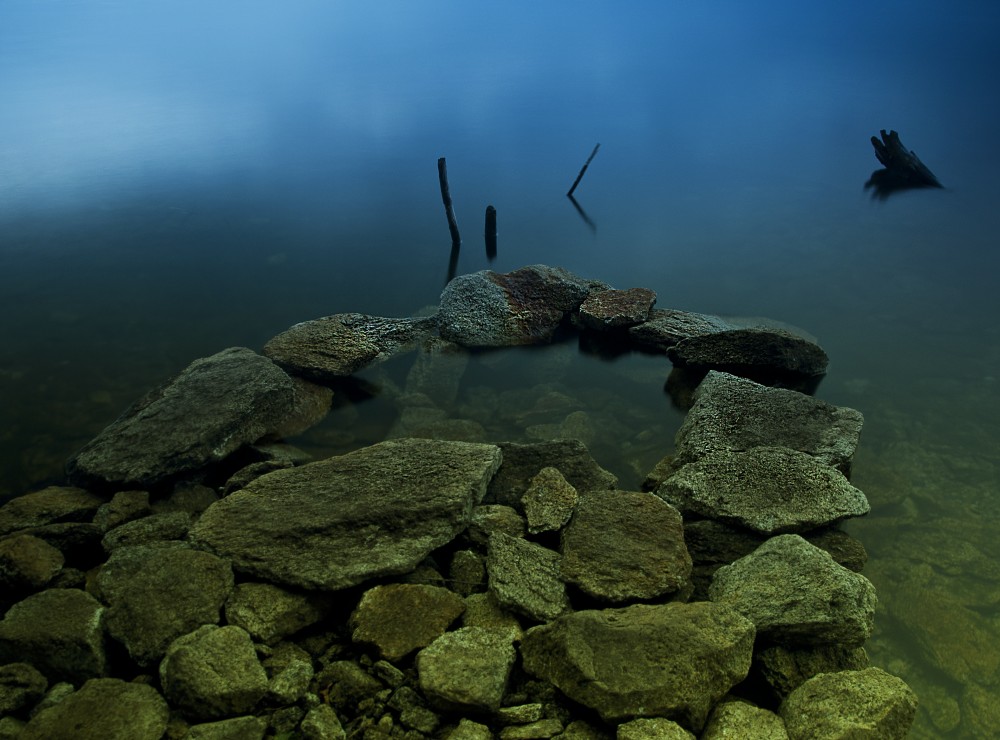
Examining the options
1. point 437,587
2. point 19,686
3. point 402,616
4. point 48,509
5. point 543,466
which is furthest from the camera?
point 543,466

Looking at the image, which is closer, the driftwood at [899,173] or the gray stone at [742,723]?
the gray stone at [742,723]

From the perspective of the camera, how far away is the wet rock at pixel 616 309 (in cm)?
907

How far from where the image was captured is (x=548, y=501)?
499 cm

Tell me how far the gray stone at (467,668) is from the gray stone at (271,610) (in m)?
0.86

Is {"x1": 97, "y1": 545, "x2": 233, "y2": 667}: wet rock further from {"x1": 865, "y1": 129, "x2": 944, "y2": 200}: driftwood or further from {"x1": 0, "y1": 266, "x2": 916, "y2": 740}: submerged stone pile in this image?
{"x1": 865, "y1": 129, "x2": 944, "y2": 200}: driftwood

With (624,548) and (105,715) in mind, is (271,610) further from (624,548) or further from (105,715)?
(624,548)

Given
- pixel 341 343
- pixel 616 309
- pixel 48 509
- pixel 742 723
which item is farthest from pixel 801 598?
pixel 341 343

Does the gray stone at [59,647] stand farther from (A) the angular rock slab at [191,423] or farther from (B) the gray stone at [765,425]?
(B) the gray stone at [765,425]

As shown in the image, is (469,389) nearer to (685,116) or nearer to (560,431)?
(560,431)

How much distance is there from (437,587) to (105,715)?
1762 mm

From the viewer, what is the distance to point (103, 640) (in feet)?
12.6

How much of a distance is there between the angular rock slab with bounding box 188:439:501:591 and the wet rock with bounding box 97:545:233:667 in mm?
217

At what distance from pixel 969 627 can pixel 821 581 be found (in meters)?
1.62

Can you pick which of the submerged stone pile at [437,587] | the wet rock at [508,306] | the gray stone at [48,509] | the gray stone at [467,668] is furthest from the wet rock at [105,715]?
the wet rock at [508,306]
